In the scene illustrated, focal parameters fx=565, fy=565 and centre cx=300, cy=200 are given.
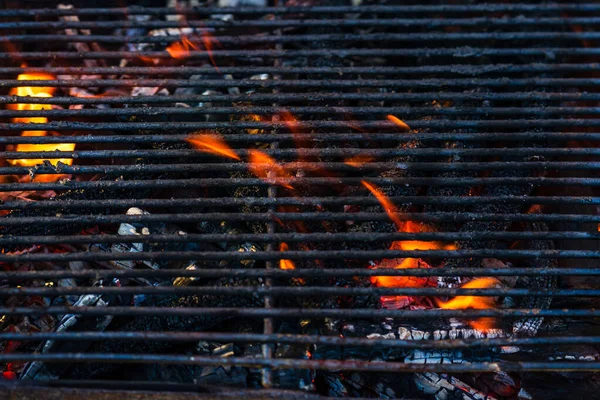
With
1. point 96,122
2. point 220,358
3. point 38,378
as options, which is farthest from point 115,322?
point 96,122

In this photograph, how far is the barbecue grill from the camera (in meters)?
3.46

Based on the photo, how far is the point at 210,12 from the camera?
4.68 meters

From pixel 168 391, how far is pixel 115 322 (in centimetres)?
71

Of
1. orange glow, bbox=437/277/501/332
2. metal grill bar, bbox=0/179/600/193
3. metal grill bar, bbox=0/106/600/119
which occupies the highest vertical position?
metal grill bar, bbox=0/106/600/119

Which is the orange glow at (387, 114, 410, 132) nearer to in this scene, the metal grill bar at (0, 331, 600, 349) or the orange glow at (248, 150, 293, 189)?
the orange glow at (248, 150, 293, 189)

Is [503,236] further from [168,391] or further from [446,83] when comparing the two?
[168,391]

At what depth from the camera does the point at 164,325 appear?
3672 mm

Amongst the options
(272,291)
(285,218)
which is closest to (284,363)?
(272,291)

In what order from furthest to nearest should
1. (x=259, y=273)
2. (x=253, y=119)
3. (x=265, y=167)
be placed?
(x=253, y=119) → (x=265, y=167) → (x=259, y=273)

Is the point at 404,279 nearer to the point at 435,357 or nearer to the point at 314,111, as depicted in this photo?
the point at 435,357

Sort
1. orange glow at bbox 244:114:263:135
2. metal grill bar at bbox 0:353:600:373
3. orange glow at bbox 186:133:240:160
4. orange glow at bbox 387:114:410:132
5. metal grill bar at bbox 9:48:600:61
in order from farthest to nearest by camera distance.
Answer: metal grill bar at bbox 9:48:600:61
orange glow at bbox 244:114:263:135
orange glow at bbox 387:114:410:132
orange glow at bbox 186:133:240:160
metal grill bar at bbox 0:353:600:373

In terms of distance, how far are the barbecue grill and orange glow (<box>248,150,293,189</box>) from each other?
14mm

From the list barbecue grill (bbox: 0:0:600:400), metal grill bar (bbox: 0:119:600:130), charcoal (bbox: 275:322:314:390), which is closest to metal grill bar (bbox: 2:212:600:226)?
barbecue grill (bbox: 0:0:600:400)

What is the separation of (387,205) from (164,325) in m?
1.68
